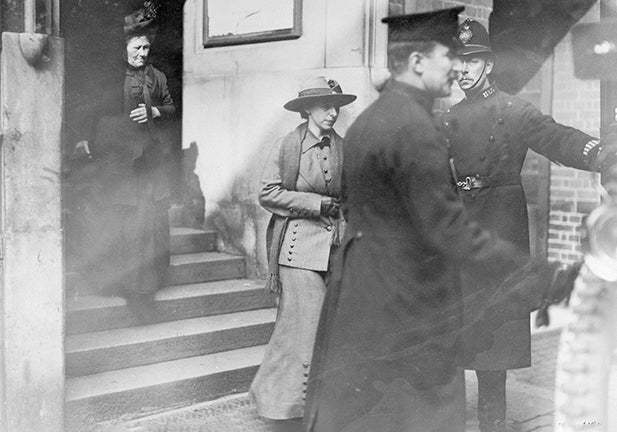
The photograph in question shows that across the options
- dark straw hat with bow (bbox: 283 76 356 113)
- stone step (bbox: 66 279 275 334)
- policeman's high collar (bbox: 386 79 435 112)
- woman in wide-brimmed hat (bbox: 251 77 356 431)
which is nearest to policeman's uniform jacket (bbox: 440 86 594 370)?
dark straw hat with bow (bbox: 283 76 356 113)

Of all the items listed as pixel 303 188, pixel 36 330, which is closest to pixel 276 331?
pixel 303 188

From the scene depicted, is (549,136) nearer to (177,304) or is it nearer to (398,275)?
(398,275)

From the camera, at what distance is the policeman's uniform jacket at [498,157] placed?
13.7 feet

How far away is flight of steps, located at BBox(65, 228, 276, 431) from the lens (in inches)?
189

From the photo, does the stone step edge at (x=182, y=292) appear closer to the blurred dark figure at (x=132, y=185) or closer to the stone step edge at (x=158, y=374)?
the blurred dark figure at (x=132, y=185)

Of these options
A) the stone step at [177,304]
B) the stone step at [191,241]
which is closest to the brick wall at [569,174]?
the stone step at [177,304]

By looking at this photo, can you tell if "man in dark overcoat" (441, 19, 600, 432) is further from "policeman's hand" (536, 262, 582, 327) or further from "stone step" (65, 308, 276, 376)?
"stone step" (65, 308, 276, 376)

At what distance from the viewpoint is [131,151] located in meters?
5.32

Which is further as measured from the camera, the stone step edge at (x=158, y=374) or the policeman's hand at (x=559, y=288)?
the stone step edge at (x=158, y=374)

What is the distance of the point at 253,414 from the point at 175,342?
63 cm

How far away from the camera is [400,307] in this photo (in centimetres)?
315

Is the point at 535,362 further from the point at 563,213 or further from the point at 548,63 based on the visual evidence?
the point at 548,63

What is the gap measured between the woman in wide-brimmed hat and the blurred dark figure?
3.37 ft

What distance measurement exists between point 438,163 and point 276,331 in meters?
1.98
